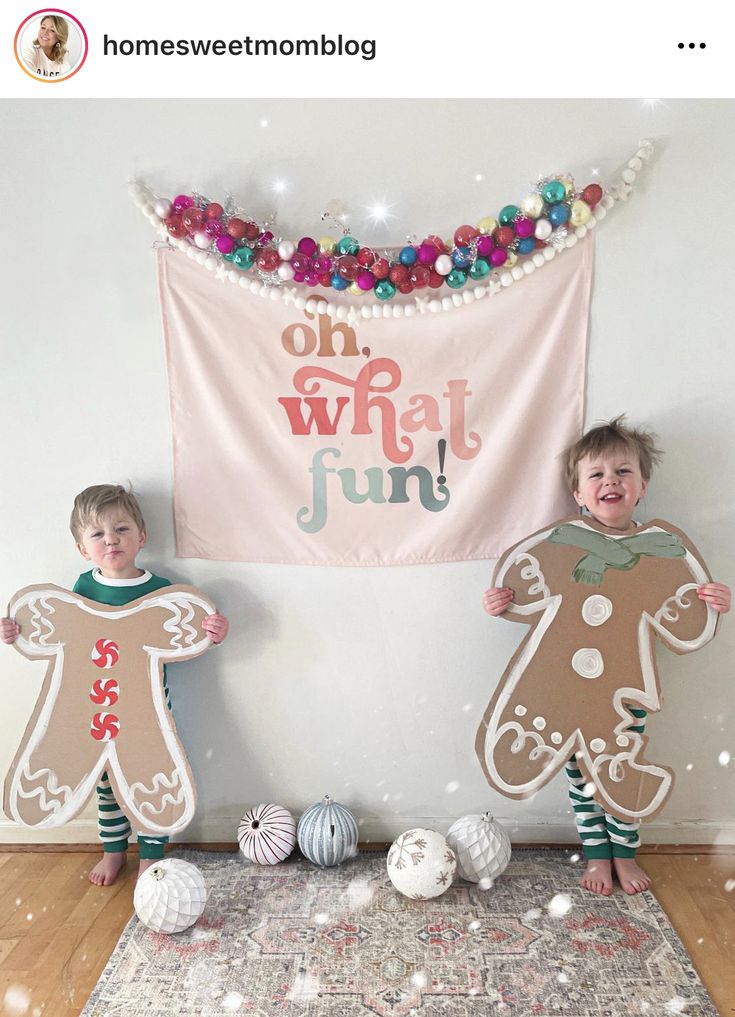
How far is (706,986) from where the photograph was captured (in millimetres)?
1790

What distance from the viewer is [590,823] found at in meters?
2.19

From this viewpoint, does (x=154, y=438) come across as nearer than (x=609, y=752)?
No

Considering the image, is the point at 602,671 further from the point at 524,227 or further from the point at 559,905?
the point at 524,227

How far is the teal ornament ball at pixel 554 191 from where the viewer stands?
6.91 feet

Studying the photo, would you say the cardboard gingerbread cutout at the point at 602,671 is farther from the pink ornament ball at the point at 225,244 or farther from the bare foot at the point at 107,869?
the pink ornament ball at the point at 225,244

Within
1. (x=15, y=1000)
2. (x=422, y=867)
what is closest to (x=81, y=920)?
(x=15, y=1000)

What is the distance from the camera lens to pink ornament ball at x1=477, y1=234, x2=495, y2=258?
7.01 feet

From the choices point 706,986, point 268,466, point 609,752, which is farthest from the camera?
point 268,466

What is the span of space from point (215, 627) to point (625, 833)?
3.92ft
